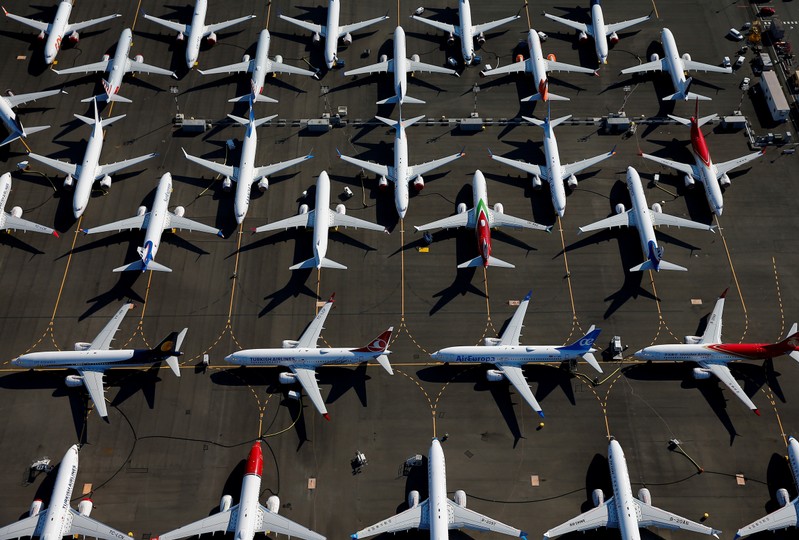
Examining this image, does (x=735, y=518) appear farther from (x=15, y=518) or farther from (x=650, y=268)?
(x=15, y=518)

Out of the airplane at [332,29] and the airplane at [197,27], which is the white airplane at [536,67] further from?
the airplane at [197,27]

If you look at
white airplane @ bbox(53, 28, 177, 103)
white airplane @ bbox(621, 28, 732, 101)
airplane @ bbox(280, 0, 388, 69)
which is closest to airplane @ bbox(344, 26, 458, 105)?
airplane @ bbox(280, 0, 388, 69)

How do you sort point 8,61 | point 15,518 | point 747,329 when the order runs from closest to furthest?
point 15,518 → point 747,329 → point 8,61

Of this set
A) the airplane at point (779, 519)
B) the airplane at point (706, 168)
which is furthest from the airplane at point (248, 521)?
the airplane at point (706, 168)

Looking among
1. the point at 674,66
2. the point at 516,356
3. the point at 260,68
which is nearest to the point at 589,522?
the point at 516,356

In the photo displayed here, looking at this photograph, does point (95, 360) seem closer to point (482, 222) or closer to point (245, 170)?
point (245, 170)

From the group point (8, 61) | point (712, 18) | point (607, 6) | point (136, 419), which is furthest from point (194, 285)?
point (712, 18)

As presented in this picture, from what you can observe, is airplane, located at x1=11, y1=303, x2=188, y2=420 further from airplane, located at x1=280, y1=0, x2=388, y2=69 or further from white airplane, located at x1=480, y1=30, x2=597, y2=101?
white airplane, located at x1=480, y1=30, x2=597, y2=101

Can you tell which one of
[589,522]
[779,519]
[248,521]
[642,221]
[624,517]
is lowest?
[248,521]
